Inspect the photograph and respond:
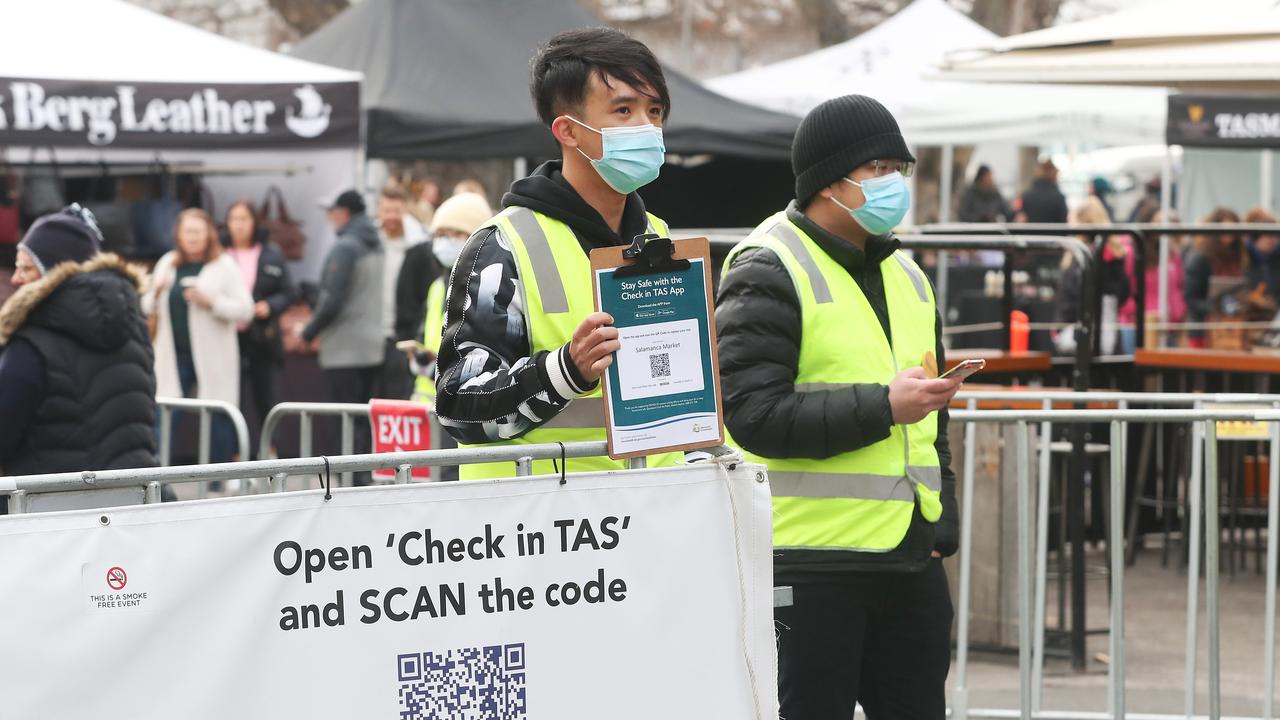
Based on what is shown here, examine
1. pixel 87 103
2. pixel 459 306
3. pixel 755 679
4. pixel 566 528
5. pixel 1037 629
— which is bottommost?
pixel 1037 629

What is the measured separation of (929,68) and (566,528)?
23.0 ft

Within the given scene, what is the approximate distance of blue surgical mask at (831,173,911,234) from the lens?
165 inches

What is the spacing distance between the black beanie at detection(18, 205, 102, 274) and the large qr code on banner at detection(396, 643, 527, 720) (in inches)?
136

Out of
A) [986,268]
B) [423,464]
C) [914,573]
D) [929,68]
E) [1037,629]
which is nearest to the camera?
[423,464]

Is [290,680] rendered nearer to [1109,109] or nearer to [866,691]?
[866,691]

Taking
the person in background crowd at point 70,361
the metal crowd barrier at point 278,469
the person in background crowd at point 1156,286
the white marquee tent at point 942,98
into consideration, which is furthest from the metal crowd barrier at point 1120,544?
the white marquee tent at point 942,98

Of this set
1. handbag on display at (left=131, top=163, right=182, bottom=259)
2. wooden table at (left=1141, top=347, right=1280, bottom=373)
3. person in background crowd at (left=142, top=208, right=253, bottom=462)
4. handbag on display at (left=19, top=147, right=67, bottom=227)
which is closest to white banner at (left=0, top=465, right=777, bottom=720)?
wooden table at (left=1141, top=347, right=1280, bottom=373)

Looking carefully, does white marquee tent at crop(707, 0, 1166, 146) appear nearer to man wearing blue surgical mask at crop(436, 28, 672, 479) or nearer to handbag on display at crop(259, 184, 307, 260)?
handbag on display at crop(259, 184, 307, 260)

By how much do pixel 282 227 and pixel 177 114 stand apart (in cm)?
294

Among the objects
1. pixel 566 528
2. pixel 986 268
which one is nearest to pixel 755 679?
pixel 566 528

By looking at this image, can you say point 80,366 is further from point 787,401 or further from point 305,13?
point 305,13

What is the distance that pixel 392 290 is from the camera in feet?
39.0

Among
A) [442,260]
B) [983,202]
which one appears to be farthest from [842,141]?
[983,202]

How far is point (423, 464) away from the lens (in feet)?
11.0
